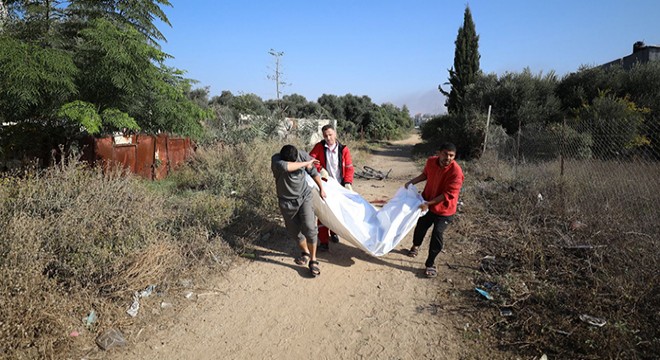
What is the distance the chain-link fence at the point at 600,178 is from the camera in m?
5.24

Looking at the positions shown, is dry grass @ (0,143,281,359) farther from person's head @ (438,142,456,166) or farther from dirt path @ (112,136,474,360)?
person's head @ (438,142,456,166)

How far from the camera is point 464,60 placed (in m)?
24.9

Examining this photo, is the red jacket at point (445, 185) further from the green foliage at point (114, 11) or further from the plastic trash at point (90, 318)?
the green foliage at point (114, 11)

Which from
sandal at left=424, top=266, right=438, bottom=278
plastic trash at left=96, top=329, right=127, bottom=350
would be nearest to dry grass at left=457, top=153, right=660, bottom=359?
sandal at left=424, top=266, right=438, bottom=278

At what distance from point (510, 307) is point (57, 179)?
19.1ft

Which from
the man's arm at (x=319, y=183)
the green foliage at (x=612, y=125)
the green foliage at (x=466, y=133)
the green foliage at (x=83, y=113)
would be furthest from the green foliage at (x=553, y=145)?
the green foliage at (x=83, y=113)

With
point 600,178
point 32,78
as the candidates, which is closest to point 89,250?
point 32,78

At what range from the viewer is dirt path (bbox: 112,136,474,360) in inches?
117

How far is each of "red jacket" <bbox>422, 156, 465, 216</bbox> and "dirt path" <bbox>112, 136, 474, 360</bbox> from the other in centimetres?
86

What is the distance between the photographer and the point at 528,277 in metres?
3.88

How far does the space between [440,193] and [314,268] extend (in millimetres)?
1788

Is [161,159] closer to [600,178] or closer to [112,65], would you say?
[112,65]

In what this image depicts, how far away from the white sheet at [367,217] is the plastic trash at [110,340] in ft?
8.15

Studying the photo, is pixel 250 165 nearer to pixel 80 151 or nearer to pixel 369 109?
pixel 80 151
